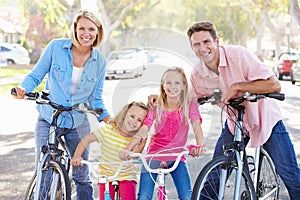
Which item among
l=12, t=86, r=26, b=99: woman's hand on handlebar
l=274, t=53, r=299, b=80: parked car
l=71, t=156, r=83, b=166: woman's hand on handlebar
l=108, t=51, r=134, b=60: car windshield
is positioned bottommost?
l=71, t=156, r=83, b=166: woman's hand on handlebar

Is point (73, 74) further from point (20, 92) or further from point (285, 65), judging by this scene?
point (285, 65)

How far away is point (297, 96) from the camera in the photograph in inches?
647

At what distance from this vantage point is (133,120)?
3.58 metres

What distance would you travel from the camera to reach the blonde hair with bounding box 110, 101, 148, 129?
3458mm

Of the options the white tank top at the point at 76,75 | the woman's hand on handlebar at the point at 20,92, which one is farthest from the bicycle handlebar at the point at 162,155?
the woman's hand on handlebar at the point at 20,92

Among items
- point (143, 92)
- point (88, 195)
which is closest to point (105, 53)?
point (143, 92)

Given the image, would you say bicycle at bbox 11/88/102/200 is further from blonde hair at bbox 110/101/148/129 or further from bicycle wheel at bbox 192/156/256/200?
bicycle wheel at bbox 192/156/256/200

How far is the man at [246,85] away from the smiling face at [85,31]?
24.7 inches

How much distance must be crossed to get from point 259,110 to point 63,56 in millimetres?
1313

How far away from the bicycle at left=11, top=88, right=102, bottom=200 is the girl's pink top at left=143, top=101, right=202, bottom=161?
414 millimetres

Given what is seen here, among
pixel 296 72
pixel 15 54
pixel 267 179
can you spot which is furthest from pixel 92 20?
pixel 15 54

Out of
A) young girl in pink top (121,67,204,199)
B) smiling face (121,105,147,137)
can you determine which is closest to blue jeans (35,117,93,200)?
smiling face (121,105,147,137)

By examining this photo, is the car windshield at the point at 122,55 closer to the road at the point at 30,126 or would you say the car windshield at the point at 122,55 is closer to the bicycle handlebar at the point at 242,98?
the road at the point at 30,126

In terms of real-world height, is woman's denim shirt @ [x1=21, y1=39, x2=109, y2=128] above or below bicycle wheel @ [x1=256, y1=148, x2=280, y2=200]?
above
